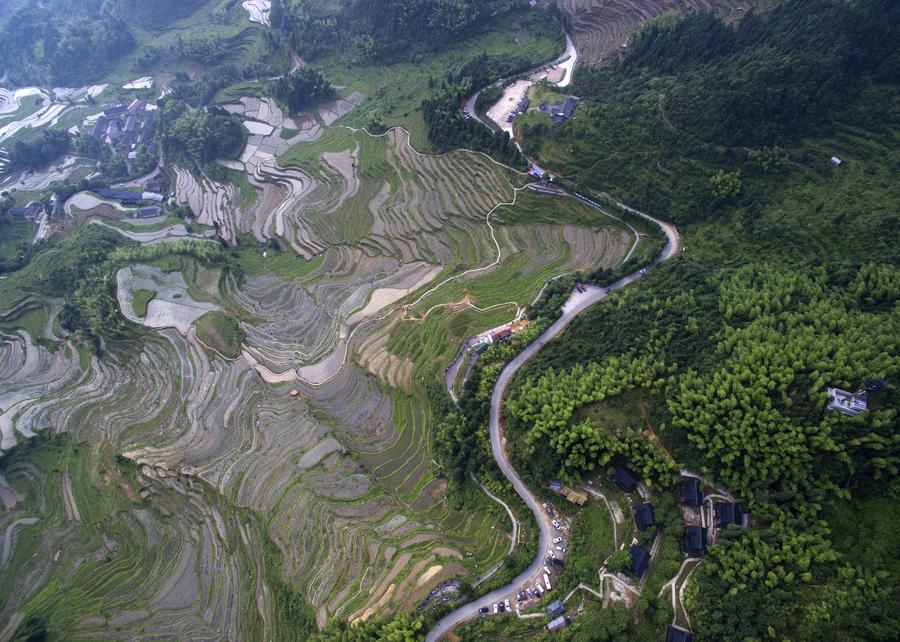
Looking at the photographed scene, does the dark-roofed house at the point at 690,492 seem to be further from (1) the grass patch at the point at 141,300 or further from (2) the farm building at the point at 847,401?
(1) the grass patch at the point at 141,300

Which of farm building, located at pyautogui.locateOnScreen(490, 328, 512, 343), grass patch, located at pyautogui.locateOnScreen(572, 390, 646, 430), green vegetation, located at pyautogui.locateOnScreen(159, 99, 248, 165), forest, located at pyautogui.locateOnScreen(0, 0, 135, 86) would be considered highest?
forest, located at pyautogui.locateOnScreen(0, 0, 135, 86)

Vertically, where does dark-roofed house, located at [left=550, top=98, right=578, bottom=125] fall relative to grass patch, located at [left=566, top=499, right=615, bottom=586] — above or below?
above

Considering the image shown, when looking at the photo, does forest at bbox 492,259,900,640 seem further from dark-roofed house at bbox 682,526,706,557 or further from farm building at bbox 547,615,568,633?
farm building at bbox 547,615,568,633

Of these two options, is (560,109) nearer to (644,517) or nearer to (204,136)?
(644,517)

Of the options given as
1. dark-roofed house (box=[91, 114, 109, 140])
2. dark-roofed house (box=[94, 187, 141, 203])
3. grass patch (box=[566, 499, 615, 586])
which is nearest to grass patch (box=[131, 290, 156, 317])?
dark-roofed house (box=[94, 187, 141, 203])

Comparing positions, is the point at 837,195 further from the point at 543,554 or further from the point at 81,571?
the point at 81,571

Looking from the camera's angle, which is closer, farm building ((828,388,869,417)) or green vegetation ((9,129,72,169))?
farm building ((828,388,869,417))

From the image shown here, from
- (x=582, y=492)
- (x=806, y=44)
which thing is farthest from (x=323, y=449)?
(x=806, y=44)

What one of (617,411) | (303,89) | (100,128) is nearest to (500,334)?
(617,411)
